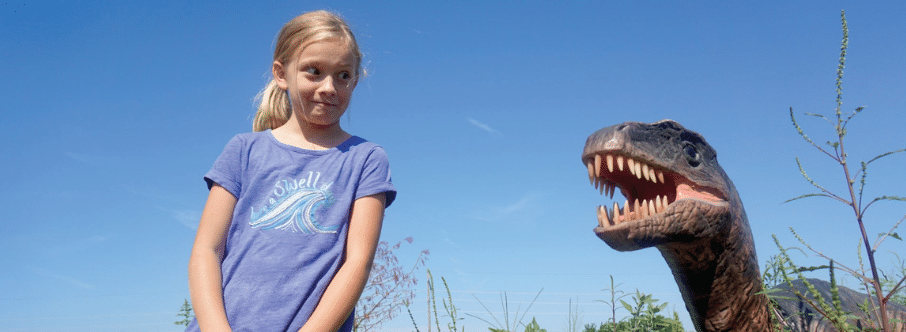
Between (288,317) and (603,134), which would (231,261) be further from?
(603,134)

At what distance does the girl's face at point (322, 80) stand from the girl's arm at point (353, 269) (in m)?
0.36

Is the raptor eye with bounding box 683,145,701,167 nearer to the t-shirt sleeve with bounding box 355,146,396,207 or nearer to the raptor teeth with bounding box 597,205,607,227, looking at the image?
the raptor teeth with bounding box 597,205,607,227

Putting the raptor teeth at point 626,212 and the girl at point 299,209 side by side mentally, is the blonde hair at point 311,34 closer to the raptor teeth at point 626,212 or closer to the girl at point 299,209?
the girl at point 299,209

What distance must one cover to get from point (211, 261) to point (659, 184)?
7.02 feet

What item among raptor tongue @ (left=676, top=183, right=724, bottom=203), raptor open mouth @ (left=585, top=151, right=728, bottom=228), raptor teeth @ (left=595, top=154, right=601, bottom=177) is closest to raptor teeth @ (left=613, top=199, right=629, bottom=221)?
raptor open mouth @ (left=585, top=151, right=728, bottom=228)

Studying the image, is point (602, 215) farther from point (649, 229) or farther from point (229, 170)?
point (229, 170)

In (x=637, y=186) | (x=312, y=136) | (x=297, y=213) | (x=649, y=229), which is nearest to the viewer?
(x=297, y=213)

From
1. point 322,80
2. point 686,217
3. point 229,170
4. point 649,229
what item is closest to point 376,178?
point 322,80

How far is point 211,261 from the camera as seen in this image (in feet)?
7.14

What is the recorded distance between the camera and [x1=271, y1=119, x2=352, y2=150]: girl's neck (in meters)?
2.39

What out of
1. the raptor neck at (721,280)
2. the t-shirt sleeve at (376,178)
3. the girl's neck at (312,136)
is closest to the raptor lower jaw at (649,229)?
the raptor neck at (721,280)

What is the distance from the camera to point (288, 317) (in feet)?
6.81

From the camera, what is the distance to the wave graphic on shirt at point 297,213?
219 cm

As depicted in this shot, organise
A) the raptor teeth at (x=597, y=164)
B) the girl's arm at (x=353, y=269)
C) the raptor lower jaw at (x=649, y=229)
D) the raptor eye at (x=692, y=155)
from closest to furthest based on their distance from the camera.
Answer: the girl's arm at (x=353, y=269) < the raptor lower jaw at (x=649, y=229) < the raptor teeth at (x=597, y=164) < the raptor eye at (x=692, y=155)
